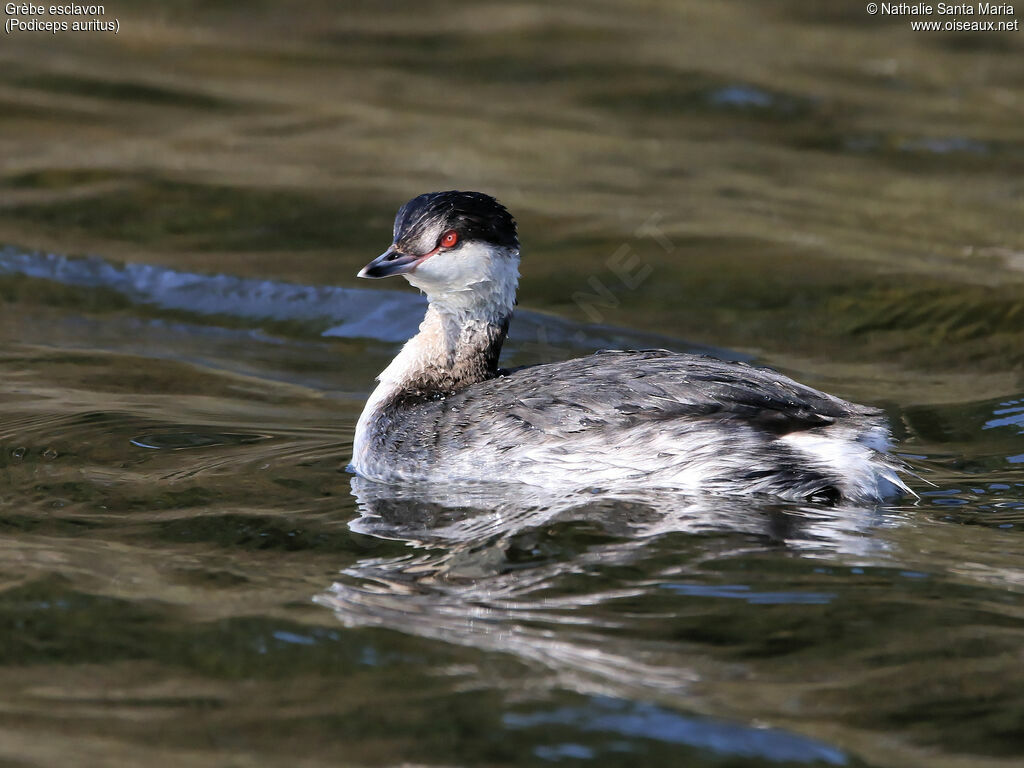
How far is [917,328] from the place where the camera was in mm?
8688

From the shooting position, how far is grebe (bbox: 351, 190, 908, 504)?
5.45 m

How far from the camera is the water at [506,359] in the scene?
4023 millimetres

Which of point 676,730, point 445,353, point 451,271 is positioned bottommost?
point 676,730

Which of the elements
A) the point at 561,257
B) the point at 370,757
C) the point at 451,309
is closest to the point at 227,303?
the point at 561,257

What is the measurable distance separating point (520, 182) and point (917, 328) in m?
3.40

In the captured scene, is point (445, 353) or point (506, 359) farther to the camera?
point (506, 359)

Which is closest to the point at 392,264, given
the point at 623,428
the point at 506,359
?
the point at 623,428

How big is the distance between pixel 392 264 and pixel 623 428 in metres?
1.38

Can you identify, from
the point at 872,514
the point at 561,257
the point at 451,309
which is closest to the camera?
the point at 872,514

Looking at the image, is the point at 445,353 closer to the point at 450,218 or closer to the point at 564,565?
the point at 450,218

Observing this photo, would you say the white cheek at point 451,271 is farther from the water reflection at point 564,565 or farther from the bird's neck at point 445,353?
the water reflection at point 564,565

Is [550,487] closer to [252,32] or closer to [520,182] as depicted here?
[520,182]

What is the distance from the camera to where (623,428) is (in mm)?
5531

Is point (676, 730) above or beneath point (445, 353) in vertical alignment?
beneath
